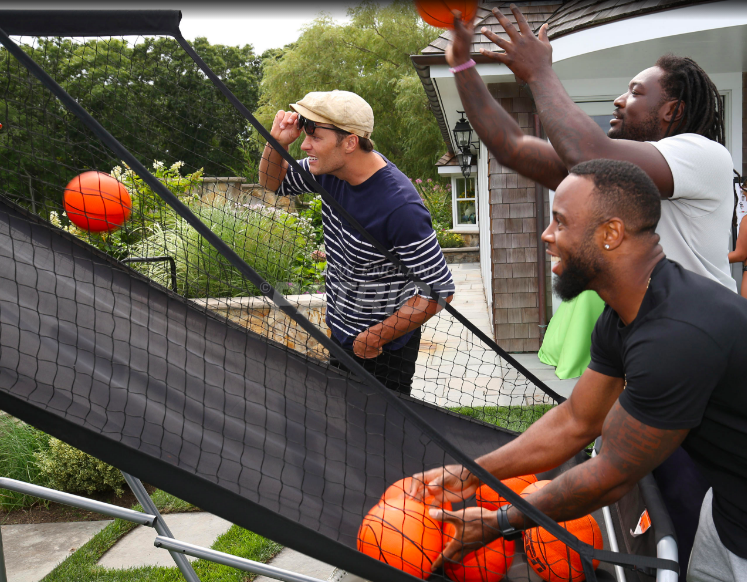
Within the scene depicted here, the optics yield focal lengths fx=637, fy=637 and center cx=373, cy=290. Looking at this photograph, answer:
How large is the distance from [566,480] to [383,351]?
118 centimetres

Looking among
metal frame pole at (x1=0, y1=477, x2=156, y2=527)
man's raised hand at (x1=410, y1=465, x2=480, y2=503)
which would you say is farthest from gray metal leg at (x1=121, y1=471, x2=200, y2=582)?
man's raised hand at (x1=410, y1=465, x2=480, y2=503)

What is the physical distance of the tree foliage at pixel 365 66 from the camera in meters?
24.2

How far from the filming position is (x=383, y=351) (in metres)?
2.48

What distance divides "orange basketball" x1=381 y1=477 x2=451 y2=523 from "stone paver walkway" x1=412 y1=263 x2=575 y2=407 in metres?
0.61

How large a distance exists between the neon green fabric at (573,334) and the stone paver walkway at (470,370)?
A: 0.53 ft

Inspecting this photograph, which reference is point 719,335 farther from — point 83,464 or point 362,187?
point 83,464

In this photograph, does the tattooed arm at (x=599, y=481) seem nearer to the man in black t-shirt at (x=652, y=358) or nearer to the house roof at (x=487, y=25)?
the man in black t-shirt at (x=652, y=358)

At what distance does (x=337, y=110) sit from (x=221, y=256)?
3.55m

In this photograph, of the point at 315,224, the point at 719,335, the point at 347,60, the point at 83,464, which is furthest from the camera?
the point at 347,60

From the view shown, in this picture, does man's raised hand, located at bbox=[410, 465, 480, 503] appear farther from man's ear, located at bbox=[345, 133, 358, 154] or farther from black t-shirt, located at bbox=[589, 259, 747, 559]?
man's ear, located at bbox=[345, 133, 358, 154]

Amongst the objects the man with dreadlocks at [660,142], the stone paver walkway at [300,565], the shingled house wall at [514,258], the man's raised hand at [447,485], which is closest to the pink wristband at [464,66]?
the man with dreadlocks at [660,142]

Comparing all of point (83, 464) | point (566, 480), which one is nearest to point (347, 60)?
point (83, 464)

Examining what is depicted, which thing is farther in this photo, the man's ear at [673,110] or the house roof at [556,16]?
the house roof at [556,16]

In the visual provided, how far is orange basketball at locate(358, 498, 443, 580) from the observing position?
5.10 feet
